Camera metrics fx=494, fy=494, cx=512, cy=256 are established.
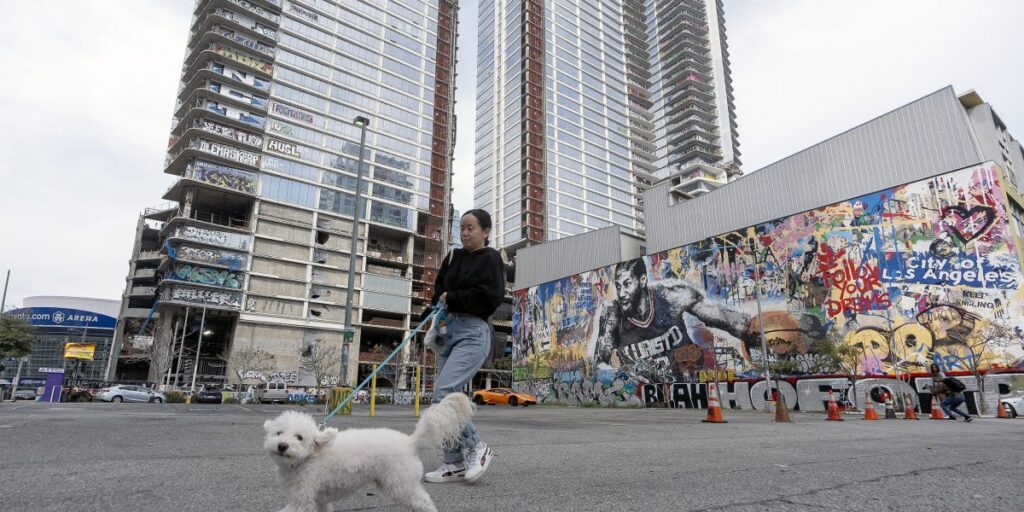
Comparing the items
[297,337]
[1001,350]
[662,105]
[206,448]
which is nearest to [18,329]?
[297,337]

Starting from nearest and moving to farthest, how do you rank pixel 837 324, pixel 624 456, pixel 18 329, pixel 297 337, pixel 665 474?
pixel 665 474 → pixel 624 456 → pixel 837 324 → pixel 18 329 → pixel 297 337

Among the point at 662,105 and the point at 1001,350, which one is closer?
the point at 1001,350

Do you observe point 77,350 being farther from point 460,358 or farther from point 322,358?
point 460,358

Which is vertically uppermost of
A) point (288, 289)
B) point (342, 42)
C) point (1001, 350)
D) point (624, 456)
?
point (342, 42)

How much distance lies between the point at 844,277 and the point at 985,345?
225 inches

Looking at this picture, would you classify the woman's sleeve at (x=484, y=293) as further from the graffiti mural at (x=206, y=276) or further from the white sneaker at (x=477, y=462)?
the graffiti mural at (x=206, y=276)

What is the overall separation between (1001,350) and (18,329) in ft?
160

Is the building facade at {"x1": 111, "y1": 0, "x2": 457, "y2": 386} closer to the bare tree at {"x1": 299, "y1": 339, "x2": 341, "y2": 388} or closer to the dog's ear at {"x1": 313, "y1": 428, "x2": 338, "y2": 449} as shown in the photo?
the bare tree at {"x1": 299, "y1": 339, "x2": 341, "y2": 388}

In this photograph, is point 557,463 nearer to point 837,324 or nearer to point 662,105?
point 837,324

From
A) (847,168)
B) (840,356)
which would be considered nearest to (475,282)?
(840,356)

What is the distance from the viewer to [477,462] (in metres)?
3.03

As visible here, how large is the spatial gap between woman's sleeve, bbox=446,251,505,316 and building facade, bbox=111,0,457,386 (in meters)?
44.8

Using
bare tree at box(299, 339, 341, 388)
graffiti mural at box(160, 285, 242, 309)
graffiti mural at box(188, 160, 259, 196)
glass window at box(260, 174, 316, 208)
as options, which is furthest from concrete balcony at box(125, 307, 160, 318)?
bare tree at box(299, 339, 341, 388)

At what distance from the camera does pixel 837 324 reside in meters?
24.2
